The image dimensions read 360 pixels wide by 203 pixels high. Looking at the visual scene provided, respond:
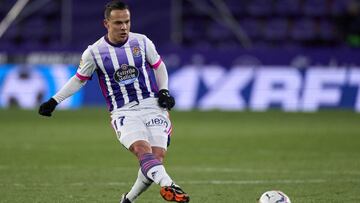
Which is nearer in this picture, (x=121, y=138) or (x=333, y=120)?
(x=121, y=138)

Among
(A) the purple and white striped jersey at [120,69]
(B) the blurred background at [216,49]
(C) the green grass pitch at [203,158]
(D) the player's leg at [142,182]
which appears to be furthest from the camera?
(B) the blurred background at [216,49]

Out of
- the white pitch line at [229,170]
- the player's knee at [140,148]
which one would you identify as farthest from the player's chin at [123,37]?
the white pitch line at [229,170]

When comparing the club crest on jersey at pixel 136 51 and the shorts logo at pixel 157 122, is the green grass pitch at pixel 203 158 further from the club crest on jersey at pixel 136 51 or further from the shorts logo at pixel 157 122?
the club crest on jersey at pixel 136 51

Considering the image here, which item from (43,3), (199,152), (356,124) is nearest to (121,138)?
(199,152)

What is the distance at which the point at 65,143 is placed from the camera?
1512 centimetres

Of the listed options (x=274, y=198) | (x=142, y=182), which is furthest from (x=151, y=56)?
(x=274, y=198)

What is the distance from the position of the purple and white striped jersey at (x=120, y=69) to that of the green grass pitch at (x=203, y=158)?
1159mm

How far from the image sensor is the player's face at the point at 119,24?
8.00m

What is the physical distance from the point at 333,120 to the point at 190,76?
13.3ft

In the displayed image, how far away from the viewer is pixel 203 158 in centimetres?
1310

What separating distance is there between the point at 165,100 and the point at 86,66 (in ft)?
2.75

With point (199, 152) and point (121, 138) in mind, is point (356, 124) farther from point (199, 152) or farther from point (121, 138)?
point (121, 138)

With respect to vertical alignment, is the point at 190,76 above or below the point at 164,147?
above

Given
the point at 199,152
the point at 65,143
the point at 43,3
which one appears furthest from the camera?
the point at 43,3
